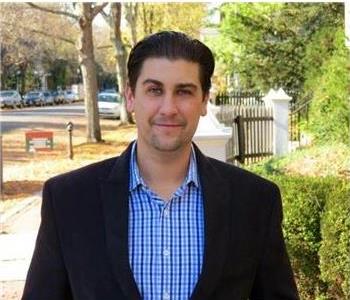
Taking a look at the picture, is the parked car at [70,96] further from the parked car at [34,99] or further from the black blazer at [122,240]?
the black blazer at [122,240]

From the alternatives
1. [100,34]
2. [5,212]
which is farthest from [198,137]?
[100,34]

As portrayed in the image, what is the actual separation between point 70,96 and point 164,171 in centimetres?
8428

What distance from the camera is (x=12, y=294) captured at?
21.1 feet

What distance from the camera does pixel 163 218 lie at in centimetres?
192

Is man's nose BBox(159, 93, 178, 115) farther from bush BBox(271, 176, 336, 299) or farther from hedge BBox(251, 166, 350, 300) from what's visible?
bush BBox(271, 176, 336, 299)

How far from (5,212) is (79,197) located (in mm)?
9350

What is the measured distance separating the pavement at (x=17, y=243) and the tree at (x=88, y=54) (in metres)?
11.2

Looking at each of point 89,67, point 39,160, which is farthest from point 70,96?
point 39,160

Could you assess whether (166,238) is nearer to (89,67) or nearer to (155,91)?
(155,91)

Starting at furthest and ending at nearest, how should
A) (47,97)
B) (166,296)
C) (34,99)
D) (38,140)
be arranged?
(47,97) → (34,99) → (38,140) → (166,296)

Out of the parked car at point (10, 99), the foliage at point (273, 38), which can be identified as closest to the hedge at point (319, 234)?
the foliage at point (273, 38)

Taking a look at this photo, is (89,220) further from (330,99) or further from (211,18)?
(211,18)

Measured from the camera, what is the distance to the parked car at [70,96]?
273 feet

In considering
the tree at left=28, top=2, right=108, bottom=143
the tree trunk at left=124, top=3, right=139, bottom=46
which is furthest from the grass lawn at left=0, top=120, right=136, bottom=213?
the tree trunk at left=124, top=3, right=139, bottom=46
